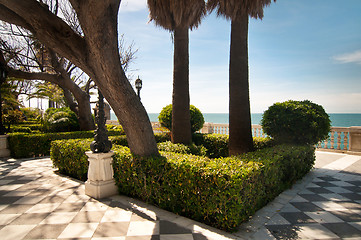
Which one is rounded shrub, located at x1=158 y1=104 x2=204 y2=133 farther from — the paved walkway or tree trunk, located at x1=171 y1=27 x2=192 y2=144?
the paved walkway

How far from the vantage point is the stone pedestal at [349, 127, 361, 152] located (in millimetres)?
8859

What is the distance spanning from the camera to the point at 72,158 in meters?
5.96

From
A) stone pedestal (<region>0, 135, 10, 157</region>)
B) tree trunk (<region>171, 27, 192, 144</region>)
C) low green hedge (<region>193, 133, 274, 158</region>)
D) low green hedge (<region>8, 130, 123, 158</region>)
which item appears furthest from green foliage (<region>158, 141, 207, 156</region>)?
stone pedestal (<region>0, 135, 10, 157</region>)

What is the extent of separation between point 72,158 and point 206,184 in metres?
4.35

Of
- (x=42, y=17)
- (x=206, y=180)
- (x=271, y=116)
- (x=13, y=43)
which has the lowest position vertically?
(x=206, y=180)

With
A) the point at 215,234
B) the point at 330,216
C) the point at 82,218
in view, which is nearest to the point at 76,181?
the point at 82,218

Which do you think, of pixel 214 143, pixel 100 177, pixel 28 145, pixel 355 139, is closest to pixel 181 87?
pixel 214 143

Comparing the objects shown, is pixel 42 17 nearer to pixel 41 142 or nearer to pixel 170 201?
pixel 170 201

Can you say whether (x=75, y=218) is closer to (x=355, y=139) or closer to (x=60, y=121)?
(x=60, y=121)

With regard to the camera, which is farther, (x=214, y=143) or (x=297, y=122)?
(x=214, y=143)

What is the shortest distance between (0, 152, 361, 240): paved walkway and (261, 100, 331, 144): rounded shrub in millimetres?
1554

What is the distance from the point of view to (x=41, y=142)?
9281 millimetres

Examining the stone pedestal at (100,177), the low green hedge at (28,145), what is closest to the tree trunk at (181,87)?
the stone pedestal at (100,177)

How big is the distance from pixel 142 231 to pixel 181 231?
0.60 metres
